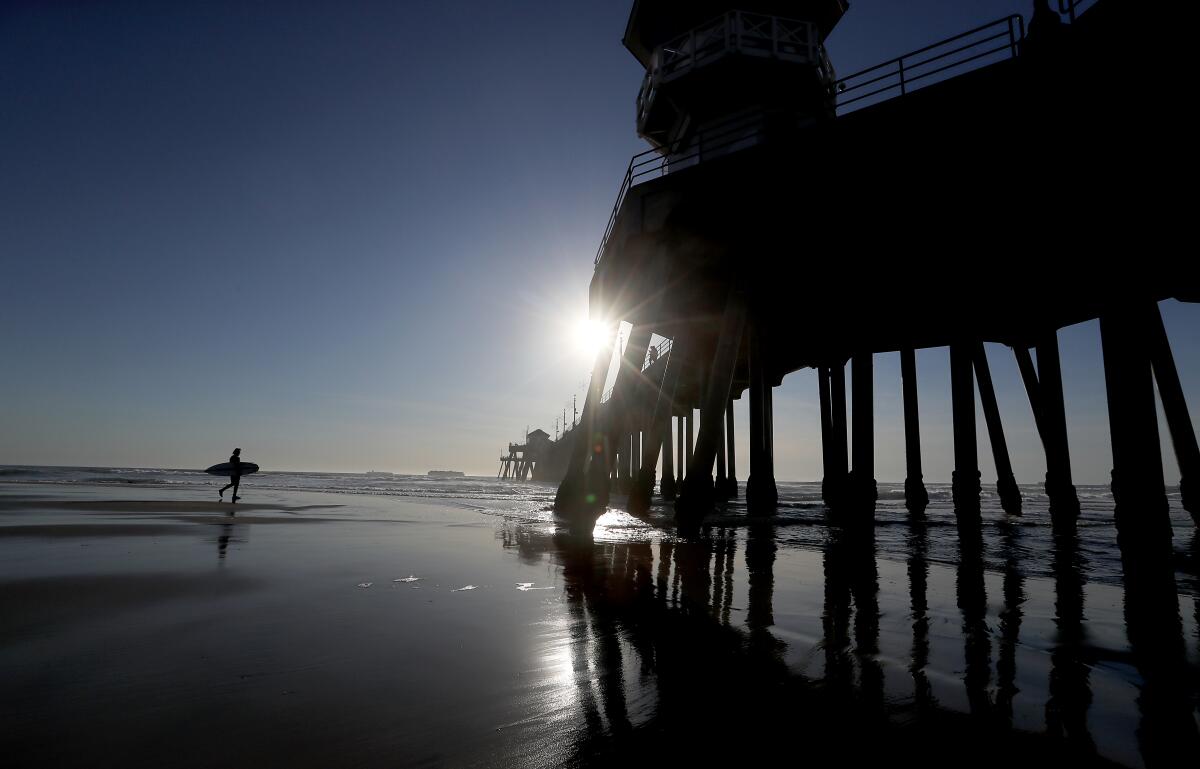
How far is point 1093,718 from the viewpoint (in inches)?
87.3

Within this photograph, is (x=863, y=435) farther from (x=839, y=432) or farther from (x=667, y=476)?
(x=667, y=476)

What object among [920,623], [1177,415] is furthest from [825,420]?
[920,623]

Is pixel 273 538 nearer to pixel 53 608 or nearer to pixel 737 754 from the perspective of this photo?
pixel 53 608

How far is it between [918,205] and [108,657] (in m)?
10.1

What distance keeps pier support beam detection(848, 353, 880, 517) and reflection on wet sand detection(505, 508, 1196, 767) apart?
5.36 metres

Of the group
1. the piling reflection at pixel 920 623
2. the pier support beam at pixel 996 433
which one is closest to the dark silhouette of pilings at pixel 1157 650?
the piling reflection at pixel 920 623

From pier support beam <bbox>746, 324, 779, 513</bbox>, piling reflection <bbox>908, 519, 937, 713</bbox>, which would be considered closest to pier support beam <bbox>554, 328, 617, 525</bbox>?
pier support beam <bbox>746, 324, 779, 513</bbox>

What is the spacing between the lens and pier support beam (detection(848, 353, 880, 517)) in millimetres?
10945

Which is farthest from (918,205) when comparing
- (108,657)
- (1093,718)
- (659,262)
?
(108,657)

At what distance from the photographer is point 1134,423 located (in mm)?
4941

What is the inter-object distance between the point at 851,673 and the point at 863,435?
9659 mm

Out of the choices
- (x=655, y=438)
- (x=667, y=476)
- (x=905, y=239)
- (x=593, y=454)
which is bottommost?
(x=667, y=476)

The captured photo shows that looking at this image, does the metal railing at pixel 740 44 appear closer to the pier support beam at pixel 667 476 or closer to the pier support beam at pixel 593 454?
the pier support beam at pixel 593 454

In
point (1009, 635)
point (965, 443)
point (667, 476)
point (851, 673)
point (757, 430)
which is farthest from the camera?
point (667, 476)
